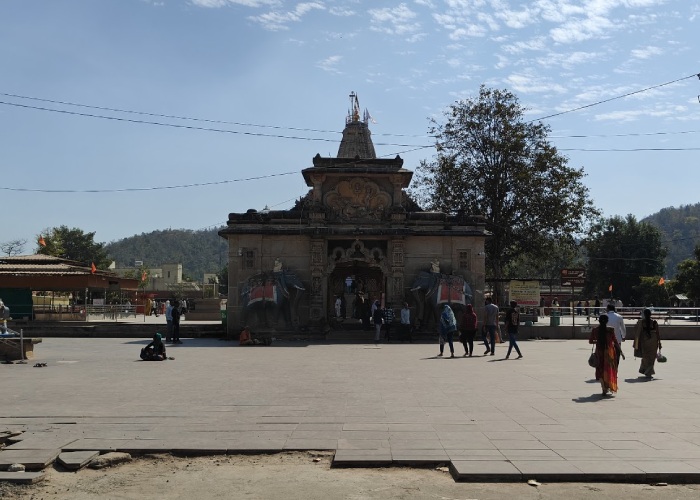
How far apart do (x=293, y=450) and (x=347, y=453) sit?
2.25 ft

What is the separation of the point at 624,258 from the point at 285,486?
2891 inches

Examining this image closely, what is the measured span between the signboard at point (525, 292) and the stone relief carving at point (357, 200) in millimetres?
7039

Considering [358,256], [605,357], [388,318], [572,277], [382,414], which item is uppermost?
[358,256]

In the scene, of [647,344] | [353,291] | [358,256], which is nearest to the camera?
[647,344]

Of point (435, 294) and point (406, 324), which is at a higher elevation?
point (435, 294)

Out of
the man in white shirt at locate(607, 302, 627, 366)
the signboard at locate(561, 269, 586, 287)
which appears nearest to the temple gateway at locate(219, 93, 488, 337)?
the signboard at locate(561, 269, 586, 287)

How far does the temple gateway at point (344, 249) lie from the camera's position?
97.4ft

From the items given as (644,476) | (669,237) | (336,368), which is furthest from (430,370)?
(669,237)

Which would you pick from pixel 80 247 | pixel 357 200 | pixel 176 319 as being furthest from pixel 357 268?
pixel 80 247

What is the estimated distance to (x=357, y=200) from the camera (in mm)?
30656

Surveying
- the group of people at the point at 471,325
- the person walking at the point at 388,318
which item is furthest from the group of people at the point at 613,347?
the person walking at the point at 388,318

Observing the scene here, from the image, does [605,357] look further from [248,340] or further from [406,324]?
[248,340]

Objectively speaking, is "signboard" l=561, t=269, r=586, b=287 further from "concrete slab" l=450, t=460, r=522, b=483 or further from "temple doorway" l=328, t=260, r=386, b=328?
"concrete slab" l=450, t=460, r=522, b=483

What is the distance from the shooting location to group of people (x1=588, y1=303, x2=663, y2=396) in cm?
1284
